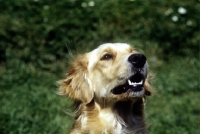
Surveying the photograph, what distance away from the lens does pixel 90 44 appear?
9703 mm

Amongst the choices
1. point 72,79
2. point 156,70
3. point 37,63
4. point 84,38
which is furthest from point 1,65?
point 72,79

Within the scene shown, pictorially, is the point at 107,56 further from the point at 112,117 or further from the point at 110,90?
the point at 112,117

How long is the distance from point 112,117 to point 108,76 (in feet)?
1.19

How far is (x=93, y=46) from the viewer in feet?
31.8

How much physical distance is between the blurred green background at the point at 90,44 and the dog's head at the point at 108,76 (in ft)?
6.69

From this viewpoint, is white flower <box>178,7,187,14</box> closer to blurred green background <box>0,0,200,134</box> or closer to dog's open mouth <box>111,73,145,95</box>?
blurred green background <box>0,0,200,134</box>

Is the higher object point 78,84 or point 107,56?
point 107,56

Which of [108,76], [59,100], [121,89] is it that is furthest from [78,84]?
[59,100]

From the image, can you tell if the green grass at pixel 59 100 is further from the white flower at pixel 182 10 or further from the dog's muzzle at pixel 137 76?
the dog's muzzle at pixel 137 76

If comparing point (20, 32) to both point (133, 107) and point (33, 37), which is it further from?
point (133, 107)

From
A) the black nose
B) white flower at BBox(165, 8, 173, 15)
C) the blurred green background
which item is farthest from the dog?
white flower at BBox(165, 8, 173, 15)

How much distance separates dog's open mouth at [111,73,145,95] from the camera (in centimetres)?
523

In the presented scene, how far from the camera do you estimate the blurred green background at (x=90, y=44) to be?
8.11 metres

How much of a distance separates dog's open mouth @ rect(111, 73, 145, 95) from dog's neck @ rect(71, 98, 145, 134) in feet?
0.39
